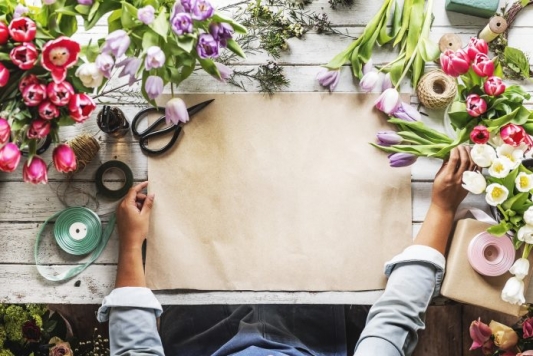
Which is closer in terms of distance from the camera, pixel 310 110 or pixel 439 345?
pixel 310 110

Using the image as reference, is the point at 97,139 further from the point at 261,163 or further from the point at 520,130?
the point at 520,130

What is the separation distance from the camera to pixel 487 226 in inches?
49.5

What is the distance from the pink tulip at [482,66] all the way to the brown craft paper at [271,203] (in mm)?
277

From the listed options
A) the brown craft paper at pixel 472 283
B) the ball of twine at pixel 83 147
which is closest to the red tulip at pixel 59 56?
the ball of twine at pixel 83 147

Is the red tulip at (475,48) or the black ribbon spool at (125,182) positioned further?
the black ribbon spool at (125,182)

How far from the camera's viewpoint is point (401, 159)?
1283mm

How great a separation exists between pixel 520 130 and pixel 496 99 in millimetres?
84

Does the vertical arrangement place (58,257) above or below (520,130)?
below

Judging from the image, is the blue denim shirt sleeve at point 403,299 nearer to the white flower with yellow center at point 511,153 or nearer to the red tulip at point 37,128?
the white flower with yellow center at point 511,153

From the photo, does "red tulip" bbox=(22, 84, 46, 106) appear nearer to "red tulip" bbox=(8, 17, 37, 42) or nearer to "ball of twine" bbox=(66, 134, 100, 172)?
"red tulip" bbox=(8, 17, 37, 42)

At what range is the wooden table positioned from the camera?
1330 mm

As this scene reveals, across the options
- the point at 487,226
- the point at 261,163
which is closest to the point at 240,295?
the point at 261,163

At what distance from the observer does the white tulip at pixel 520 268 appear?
3.94 ft

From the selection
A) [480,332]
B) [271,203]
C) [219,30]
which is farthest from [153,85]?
[480,332]
